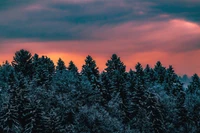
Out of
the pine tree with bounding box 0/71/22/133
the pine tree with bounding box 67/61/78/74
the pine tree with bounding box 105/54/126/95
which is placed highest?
the pine tree with bounding box 67/61/78/74

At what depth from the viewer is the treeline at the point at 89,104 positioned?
57.8m

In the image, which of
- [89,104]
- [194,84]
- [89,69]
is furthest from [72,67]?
[194,84]

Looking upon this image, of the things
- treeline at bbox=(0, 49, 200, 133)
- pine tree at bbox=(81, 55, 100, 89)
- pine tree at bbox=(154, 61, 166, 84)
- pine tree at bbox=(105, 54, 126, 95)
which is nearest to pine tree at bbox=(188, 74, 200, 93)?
pine tree at bbox=(154, 61, 166, 84)

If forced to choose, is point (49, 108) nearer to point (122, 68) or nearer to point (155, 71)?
point (122, 68)

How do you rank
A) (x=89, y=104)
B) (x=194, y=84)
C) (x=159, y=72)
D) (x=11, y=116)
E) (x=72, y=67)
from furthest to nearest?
(x=159, y=72) → (x=194, y=84) → (x=72, y=67) → (x=89, y=104) → (x=11, y=116)

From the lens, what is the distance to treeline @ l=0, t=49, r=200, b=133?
190 feet

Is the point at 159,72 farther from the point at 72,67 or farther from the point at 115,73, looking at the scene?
the point at 115,73

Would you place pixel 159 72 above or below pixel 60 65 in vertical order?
below

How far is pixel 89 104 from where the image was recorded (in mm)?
73312

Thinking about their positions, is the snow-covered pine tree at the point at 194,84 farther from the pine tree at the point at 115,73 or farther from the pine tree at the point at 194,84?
the pine tree at the point at 115,73

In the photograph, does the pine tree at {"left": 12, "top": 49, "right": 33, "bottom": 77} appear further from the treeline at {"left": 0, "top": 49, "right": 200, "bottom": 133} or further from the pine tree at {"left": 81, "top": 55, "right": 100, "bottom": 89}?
the pine tree at {"left": 81, "top": 55, "right": 100, "bottom": 89}

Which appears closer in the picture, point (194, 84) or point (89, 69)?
point (89, 69)

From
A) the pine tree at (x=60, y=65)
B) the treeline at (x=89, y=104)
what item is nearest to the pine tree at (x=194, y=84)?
the treeline at (x=89, y=104)

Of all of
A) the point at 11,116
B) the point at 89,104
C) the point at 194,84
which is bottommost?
the point at 11,116
